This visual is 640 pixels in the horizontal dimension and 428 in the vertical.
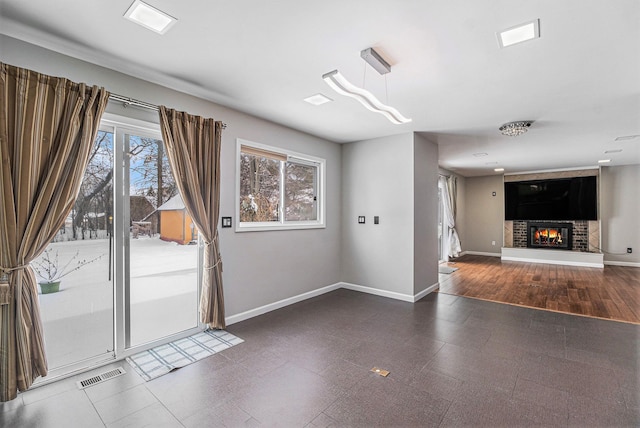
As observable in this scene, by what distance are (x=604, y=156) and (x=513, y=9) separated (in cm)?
653

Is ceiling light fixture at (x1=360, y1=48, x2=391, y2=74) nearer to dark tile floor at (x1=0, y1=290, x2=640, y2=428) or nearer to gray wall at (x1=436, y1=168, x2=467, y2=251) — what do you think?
dark tile floor at (x1=0, y1=290, x2=640, y2=428)

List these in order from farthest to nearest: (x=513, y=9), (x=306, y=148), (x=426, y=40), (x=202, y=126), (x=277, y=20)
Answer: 1. (x=306, y=148)
2. (x=202, y=126)
3. (x=426, y=40)
4. (x=277, y=20)
5. (x=513, y=9)

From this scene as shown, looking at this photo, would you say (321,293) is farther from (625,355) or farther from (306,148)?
(625,355)

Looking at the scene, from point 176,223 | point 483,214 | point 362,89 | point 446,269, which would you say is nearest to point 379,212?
point 362,89

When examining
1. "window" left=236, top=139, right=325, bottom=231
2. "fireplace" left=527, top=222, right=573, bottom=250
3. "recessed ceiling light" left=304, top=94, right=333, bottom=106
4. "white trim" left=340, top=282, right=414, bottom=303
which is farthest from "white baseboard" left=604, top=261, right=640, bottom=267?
"recessed ceiling light" left=304, top=94, right=333, bottom=106

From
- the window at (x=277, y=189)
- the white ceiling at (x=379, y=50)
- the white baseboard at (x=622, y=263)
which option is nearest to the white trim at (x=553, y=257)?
the white baseboard at (x=622, y=263)

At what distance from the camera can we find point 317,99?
325 centimetres

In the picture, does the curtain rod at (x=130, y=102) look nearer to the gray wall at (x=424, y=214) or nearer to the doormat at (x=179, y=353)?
the doormat at (x=179, y=353)

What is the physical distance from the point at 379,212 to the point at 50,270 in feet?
13.1

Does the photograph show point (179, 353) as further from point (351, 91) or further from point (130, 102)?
point (351, 91)

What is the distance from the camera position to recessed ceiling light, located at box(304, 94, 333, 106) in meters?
3.18

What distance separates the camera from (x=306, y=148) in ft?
15.1

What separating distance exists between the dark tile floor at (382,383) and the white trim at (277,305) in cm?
12

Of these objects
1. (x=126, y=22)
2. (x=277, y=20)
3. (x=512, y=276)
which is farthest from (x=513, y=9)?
(x=512, y=276)
